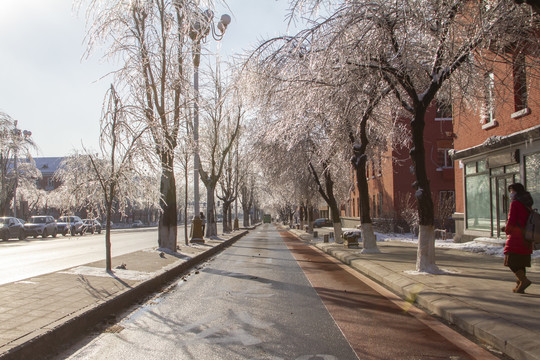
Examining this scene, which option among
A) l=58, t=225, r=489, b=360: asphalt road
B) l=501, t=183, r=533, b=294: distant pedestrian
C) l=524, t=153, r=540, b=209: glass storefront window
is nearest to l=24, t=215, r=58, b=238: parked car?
l=58, t=225, r=489, b=360: asphalt road

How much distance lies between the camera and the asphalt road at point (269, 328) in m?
4.78

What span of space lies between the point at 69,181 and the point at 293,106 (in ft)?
17.9

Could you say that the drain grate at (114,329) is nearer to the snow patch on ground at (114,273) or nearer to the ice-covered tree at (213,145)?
the snow patch on ground at (114,273)

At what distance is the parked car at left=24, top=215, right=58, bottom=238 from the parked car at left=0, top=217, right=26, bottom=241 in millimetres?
958

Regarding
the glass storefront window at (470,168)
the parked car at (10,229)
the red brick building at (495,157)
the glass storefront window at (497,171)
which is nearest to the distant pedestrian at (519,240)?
the red brick building at (495,157)

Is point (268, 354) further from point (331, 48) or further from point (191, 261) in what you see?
point (191, 261)

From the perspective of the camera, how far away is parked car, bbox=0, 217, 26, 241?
28.6m

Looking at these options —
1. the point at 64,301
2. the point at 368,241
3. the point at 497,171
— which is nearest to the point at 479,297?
the point at 64,301

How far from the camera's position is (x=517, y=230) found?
6.95 meters

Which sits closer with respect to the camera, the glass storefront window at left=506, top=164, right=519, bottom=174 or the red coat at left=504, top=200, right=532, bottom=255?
the red coat at left=504, top=200, right=532, bottom=255

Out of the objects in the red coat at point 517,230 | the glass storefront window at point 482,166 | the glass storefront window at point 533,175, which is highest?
the glass storefront window at point 482,166

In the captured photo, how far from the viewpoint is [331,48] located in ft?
28.5

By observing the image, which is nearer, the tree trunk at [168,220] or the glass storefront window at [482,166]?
the tree trunk at [168,220]

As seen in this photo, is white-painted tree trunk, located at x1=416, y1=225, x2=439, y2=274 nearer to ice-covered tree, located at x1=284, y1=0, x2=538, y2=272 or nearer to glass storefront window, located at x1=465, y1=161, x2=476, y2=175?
ice-covered tree, located at x1=284, y1=0, x2=538, y2=272
